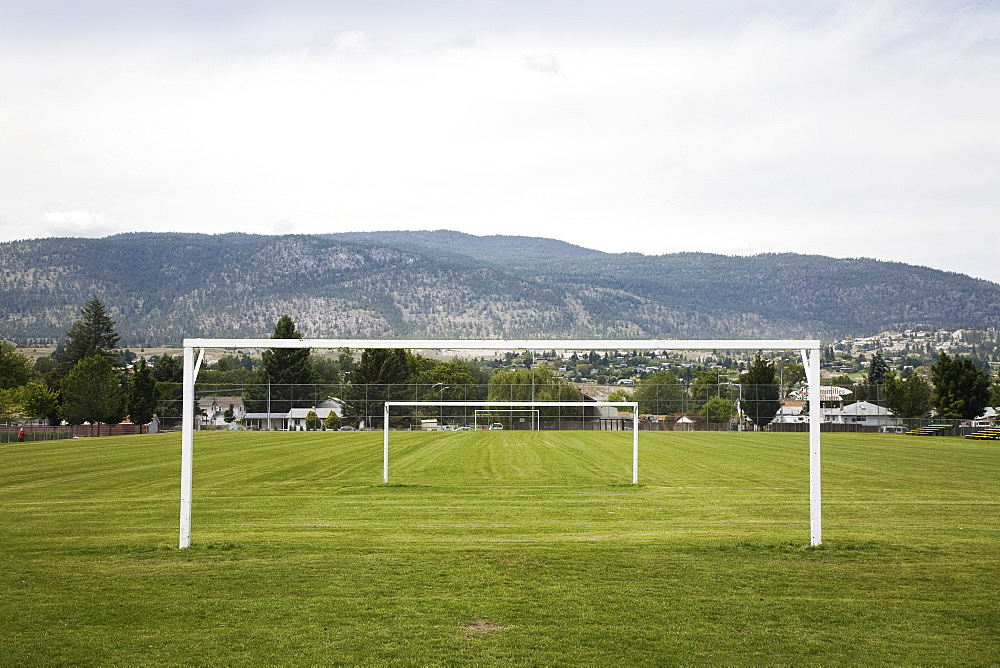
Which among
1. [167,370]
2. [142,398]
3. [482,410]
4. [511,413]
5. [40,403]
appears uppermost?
[167,370]

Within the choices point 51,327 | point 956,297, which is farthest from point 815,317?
point 51,327

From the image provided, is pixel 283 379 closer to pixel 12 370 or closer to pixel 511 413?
pixel 511 413

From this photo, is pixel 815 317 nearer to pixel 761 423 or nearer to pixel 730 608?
pixel 761 423

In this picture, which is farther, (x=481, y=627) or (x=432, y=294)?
(x=432, y=294)

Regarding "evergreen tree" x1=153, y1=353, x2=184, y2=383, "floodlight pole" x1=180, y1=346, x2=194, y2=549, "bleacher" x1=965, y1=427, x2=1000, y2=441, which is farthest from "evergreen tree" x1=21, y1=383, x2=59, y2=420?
"bleacher" x1=965, y1=427, x2=1000, y2=441

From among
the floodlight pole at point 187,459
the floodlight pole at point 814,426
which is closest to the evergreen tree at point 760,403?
the floodlight pole at point 814,426

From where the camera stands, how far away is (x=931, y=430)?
198 ft

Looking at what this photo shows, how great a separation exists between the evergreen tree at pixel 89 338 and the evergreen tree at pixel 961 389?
75898 mm

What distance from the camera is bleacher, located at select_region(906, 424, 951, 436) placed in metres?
59.9

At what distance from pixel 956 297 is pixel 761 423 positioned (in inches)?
3988

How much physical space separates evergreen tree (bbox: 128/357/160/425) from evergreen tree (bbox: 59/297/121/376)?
85.4 ft

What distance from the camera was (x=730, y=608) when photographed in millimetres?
7723

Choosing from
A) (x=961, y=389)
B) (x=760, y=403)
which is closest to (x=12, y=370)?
(x=760, y=403)

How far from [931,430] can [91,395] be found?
57.0m
